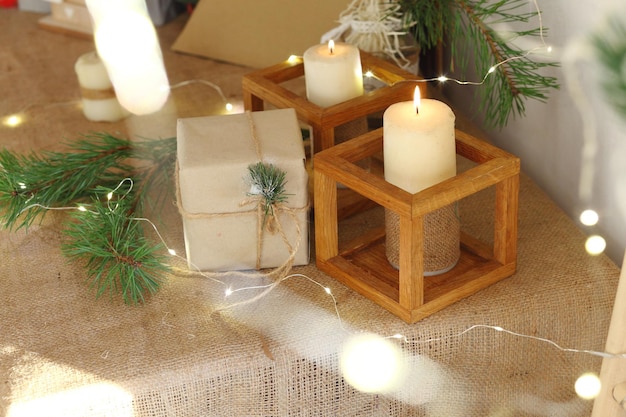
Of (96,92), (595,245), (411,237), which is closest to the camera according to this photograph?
(411,237)

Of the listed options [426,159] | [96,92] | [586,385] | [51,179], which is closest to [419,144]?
[426,159]

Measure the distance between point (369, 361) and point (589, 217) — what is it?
0.24 metres

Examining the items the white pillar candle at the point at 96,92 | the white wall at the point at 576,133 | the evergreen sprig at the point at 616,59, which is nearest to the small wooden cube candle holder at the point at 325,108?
the white wall at the point at 576,133

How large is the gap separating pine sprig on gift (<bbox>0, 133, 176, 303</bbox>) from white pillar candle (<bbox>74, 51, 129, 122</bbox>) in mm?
92

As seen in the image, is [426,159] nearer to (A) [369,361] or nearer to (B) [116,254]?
(A) [369,361]

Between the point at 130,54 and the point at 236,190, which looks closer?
the point at 236,190

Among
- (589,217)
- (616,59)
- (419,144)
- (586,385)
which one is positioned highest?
(616,59)

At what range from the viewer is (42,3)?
1.32 m

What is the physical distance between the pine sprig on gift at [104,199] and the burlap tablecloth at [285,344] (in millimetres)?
20

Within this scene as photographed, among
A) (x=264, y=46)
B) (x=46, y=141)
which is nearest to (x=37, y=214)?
(x=46, y=141)

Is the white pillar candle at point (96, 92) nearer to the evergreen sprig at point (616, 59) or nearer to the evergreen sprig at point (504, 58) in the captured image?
the evergreen sprig at point (504, 58)

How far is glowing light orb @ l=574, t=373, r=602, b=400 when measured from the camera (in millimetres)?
706

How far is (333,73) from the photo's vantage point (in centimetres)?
77

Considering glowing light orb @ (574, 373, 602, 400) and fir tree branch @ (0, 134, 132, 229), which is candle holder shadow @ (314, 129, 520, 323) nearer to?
glowing light orb @ (574, 373, 602, 400)
